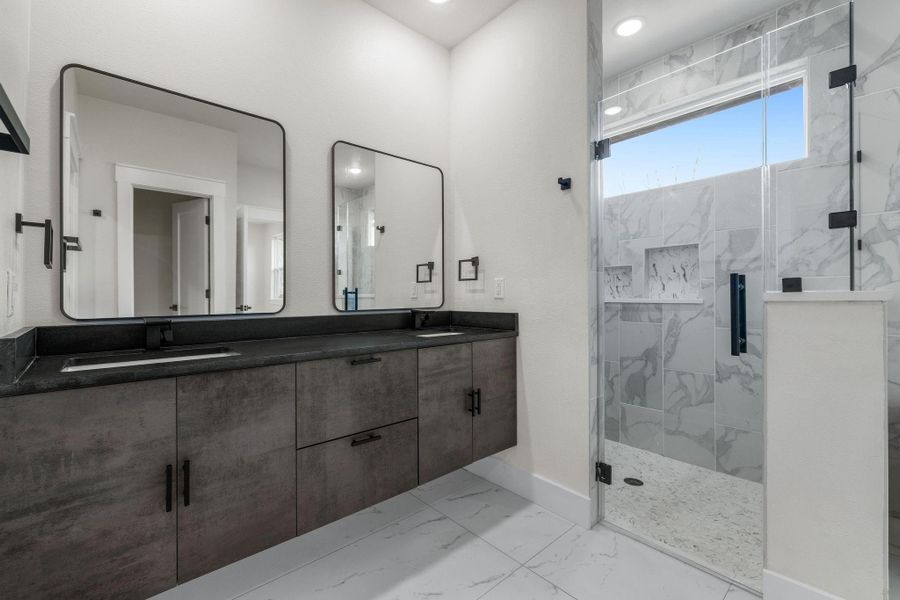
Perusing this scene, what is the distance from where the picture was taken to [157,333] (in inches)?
62.0

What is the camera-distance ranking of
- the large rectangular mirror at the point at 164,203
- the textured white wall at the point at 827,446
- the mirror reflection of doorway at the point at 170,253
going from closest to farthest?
the textured white wall at the point at 827,446 < the large rectangular mirror at the point at 164,203 < the mirror reflection of doorway at the point at 170,253

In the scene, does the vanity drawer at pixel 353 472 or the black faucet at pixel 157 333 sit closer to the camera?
the vanity drawer at pixel 353 472

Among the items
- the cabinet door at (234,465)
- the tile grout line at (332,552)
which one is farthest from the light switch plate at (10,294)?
the tile grout line at (332,552)

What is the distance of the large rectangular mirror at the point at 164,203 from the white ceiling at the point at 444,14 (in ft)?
3.67

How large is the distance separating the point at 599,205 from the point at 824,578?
5.50 ft

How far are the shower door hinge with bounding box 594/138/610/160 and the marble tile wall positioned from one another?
0.96 meters

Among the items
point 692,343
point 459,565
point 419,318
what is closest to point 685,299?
point 692,343

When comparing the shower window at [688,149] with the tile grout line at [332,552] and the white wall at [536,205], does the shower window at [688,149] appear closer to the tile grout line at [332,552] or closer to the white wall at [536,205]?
the white wall at [536,205]

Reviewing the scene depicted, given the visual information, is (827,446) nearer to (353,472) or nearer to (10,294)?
(353,472)

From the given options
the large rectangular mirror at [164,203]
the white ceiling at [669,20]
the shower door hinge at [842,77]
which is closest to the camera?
the shower door hinge at [842,77]

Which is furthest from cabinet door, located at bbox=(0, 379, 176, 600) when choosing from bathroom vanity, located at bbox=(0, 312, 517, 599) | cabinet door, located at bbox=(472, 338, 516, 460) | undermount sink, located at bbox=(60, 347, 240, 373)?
cabinet door, located at bbox=(472, 338, 516, 460)

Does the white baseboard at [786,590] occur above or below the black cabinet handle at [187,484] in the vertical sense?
below

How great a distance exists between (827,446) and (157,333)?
98.0 inches

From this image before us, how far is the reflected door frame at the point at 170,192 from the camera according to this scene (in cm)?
159
